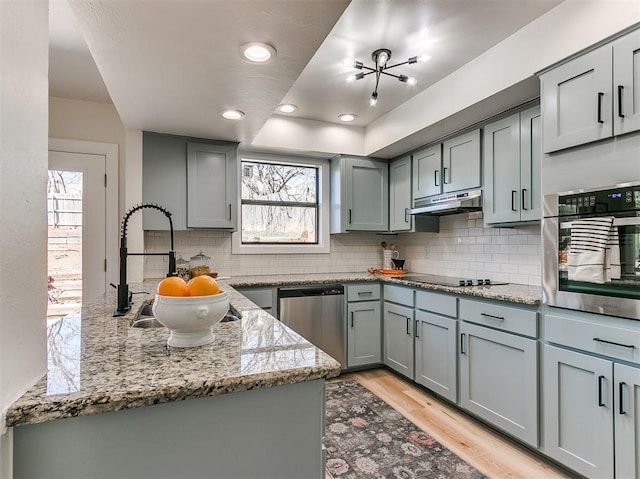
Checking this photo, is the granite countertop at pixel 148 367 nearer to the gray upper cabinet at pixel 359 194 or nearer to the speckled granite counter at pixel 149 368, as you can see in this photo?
the speckled granite counter at pixel 149 368

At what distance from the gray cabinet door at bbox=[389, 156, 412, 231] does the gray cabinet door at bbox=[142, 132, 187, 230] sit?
2.07m

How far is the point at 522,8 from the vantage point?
1.97m

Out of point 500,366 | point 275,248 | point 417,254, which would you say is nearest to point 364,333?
point 417,254

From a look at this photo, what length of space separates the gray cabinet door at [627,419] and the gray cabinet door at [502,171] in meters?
1.12

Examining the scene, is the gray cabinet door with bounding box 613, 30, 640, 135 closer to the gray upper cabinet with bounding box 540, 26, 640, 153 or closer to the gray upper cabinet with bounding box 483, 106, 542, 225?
the gray upper cabinet with bounding box 540, 26, 640, 153

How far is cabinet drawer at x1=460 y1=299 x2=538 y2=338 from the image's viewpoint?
2.09 meters

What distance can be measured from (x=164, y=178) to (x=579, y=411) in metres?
3.29

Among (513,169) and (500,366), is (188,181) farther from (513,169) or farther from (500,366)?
(500,366)

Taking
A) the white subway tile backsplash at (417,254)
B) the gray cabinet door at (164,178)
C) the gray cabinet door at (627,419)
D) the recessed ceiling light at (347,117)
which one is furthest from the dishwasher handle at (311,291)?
the gray cabinet door at (627,419)

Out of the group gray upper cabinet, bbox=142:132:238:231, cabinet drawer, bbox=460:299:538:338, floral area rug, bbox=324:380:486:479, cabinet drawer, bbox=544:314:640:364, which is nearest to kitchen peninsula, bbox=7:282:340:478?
floral area rug, bbox=324:380:486:479

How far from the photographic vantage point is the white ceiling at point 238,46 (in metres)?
1.51

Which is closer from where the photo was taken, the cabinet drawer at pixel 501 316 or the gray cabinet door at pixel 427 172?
the cabinet drawer at pixel 501 316

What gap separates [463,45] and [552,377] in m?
2.02

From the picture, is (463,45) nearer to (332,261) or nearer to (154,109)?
(154,109)
